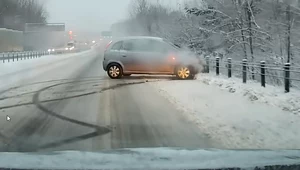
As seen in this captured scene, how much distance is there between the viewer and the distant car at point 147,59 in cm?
1886

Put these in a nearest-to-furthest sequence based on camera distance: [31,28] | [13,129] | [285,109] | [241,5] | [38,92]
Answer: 1. [13,129]
2. [285,109]
3. [38,92]
4. [241,5]
5. [31,28]

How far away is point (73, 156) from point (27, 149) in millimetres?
2739

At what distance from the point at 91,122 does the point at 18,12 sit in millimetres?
40133

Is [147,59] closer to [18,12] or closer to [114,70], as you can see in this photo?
[114,70]

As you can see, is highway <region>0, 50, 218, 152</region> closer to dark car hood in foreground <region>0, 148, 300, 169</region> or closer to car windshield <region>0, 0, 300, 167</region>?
car windshield <region>0, 0, 300, 167</region>

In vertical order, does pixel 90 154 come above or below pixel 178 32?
below

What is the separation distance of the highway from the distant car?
14.2ft

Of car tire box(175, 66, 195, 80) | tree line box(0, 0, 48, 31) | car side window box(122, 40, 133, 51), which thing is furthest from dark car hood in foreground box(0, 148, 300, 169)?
tree line box(0, 0, 48, 31)

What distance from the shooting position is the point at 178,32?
141 feet

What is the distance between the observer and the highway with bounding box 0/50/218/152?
276 inches

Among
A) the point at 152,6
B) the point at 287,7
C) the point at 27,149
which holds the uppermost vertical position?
the point at 152,6

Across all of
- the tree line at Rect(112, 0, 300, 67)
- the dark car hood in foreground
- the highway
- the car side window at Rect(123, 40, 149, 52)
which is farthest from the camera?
the tree line at Rect(112, 0, 300, 67)

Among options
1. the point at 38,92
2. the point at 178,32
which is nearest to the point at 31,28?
the point at 178,32

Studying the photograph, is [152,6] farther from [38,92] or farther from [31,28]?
[38,92]
